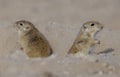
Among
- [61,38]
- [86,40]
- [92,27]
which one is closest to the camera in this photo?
[86,40]

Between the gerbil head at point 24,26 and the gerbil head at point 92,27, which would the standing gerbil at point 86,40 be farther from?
the gerbil head at point 24,26

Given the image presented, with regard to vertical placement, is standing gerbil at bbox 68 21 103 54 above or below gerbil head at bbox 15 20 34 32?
below

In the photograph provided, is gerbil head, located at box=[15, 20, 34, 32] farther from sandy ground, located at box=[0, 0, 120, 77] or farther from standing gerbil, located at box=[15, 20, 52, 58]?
sandy ground, located at box=[0, 0, 120, 77]

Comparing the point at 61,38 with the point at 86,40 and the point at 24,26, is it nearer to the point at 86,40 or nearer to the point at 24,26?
the point at 24,26

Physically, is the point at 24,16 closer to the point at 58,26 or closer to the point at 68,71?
the point at 58,26

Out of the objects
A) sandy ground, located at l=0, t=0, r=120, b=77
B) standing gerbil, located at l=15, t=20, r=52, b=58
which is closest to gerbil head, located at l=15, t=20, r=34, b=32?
standing gerbil, located at l=15, t=20, r=52, b=58

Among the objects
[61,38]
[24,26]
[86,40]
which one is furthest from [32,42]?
[61,38]
